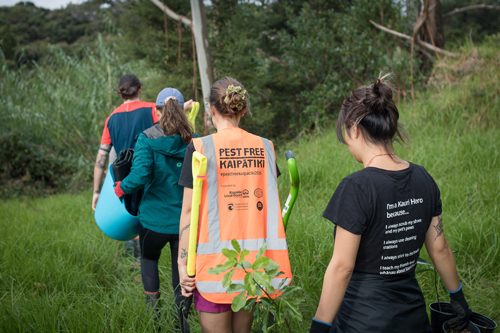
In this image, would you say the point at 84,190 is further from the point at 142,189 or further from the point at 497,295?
the point at 497,295

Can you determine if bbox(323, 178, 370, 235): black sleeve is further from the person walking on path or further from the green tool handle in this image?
the person walking on path

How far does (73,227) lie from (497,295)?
447 cm

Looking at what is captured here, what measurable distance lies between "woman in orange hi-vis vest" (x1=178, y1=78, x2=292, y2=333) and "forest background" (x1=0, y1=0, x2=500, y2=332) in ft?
3.11

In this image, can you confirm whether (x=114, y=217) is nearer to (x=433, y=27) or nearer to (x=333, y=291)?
(x=333, y=291)

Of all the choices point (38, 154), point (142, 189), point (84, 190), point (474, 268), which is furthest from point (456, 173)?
point (38, 154)

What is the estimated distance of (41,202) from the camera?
25.8ft

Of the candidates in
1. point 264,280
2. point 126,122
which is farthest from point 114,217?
point 264,280

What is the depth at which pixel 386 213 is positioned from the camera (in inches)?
67.2

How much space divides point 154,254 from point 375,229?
5.77 feet

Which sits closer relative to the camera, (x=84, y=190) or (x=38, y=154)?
(x=84, y=190)

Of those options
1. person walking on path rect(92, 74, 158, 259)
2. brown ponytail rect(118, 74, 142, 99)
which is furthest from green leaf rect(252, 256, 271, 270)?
brown ponytail rect(118, 74, 142, 99)

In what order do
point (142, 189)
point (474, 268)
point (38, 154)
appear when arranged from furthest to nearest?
point (38, 154), point (474, 268), point (142, 189)

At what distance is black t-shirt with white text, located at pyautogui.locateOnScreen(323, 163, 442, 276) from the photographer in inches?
65.9

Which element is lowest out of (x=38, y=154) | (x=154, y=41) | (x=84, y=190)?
(x=84, y=190)
